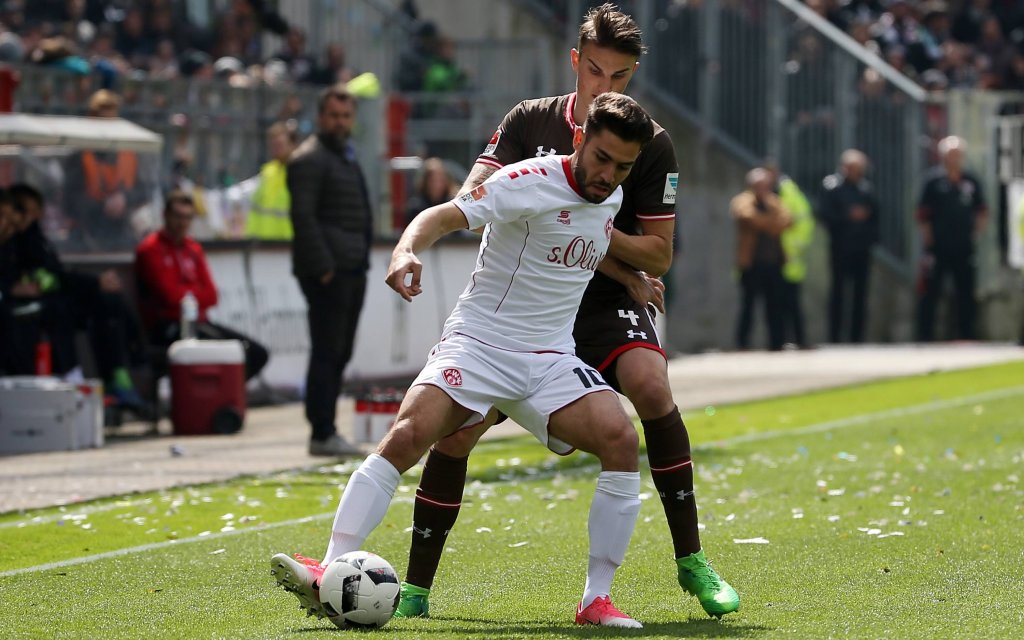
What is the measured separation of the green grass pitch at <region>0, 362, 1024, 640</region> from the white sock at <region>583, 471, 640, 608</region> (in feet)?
0.59

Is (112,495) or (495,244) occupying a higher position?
(495,244)

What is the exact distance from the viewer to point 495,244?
6.27 metres

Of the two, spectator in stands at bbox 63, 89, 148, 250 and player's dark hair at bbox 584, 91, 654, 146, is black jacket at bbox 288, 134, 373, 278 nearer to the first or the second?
spectator in stands at bbox 63, 89, 148, 250

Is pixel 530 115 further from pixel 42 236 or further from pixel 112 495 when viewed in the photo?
pixel 42 236

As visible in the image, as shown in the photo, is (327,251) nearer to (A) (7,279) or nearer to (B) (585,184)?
(A) (7,279)

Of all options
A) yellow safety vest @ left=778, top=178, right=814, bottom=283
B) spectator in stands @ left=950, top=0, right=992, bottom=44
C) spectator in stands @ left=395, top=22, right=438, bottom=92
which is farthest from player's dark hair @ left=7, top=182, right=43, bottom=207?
spectator in stands @ left=950, top=0, right=992, bottom=44

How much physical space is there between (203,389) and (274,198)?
3970mm

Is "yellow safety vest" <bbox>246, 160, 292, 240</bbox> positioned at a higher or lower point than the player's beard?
lower

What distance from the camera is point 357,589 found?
5.80m

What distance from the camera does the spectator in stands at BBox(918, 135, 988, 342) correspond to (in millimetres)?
23828

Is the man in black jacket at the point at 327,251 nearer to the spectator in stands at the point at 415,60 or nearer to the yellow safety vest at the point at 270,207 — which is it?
the yellow safety vest at the point at 270,207

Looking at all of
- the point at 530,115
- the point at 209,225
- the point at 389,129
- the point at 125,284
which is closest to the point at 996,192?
the point at 389,129

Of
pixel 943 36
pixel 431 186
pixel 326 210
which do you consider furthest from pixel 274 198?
pixel 943 36

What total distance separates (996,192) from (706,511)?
16.5 metres
